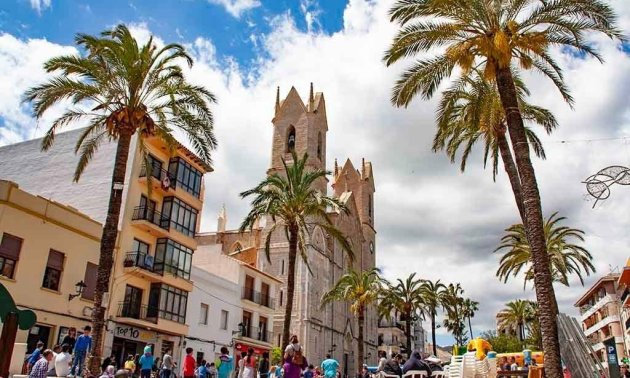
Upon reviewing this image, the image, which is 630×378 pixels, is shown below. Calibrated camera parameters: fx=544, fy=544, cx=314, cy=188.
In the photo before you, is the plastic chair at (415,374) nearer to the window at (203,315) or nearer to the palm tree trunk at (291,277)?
the palm tree trunk at (291,277)

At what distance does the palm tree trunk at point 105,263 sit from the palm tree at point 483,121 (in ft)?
35.2

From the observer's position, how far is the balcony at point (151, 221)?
95.1 feet

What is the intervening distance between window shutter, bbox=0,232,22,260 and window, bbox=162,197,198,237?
9465 mm

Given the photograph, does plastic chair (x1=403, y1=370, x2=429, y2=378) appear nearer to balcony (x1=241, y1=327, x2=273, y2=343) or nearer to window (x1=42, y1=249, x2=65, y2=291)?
window (x1=42, y1=249, x2=65, y2=291)

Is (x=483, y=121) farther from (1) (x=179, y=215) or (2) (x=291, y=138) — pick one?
(2) (x=291, y=138)

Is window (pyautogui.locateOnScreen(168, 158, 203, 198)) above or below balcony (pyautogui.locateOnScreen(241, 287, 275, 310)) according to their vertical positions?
above

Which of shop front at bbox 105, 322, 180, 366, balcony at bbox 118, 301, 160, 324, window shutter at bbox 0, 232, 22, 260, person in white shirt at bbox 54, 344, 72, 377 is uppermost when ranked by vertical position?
window shutter at bbox 0, 232, 22, 260

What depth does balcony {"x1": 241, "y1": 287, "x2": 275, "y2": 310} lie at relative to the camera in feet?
129

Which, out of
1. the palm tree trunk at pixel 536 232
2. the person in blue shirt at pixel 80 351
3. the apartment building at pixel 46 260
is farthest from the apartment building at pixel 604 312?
the person in blue shirt at pixel 80 351

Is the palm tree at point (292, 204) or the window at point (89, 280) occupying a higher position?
the palm tree at point (292, 204)

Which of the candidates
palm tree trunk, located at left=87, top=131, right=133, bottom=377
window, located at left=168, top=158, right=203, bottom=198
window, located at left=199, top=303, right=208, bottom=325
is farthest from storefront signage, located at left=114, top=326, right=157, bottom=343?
palm tree trunk, located at left=87, top=131, right=133, bottom=377

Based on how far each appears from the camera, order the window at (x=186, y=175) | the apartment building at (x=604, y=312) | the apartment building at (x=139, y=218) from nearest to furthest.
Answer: the apartment building at (x=139, y=218) → the window at (x=186, y=175) → the apartment building at (x=604, y=312)

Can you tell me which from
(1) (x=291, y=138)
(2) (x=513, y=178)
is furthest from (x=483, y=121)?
(1) (x=291, y=138)

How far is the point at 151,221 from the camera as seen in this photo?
2970 cm
